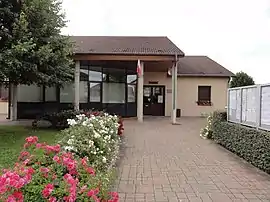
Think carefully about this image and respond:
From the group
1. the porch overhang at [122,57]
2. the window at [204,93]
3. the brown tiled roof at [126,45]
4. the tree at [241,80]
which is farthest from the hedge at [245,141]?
the tree at [241,80]

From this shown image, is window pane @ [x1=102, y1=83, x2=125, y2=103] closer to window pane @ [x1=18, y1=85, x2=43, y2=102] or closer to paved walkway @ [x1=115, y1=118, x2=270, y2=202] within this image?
window pane @ [x1=18, y1=85, x2=43, y2=102]

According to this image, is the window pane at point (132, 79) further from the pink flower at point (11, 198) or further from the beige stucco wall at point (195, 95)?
the pink flower at point (11, 198)

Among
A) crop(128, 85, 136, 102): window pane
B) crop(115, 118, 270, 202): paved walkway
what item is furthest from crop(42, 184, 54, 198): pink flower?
crop(128, 85, 136, 102): window pane

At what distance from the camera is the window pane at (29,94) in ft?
67.9

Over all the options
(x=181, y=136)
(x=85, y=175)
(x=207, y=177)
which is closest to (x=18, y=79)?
(x=181, y=136)

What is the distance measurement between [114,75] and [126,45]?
2302 millimetres

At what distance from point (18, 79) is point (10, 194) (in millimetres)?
11495

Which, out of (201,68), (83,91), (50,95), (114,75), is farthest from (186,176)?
(201,68)

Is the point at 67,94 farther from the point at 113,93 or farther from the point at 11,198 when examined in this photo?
the point at 11,198

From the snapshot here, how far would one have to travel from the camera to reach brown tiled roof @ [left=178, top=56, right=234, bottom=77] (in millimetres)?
26578

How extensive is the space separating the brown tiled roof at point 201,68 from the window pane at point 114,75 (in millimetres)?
5439

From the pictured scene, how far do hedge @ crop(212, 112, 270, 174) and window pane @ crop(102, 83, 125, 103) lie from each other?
1039 cm

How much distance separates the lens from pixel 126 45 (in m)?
23.2

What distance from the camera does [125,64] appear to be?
22531 millimetres
